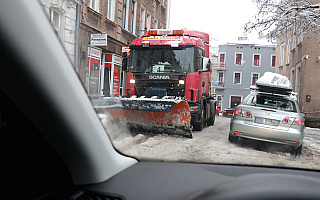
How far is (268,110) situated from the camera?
6.14m

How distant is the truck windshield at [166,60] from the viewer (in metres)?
8.62

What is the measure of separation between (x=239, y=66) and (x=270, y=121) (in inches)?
354

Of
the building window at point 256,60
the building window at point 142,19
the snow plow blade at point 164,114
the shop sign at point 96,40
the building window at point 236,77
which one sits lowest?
the snow plow blade at point 164,114

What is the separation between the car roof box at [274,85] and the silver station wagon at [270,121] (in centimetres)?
85

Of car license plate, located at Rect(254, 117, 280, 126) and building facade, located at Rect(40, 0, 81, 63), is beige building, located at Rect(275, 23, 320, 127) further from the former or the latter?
building facade, located at Rect(40, 0, 81, 63)

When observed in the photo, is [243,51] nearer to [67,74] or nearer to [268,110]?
[268,110]

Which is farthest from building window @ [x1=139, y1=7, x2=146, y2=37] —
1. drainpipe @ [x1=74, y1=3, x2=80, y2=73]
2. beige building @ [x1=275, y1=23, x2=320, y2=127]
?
beige building @ [x1=275, y1=23, x2=320, y2=127]

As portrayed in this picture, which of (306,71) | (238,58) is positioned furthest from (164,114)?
(306,71)

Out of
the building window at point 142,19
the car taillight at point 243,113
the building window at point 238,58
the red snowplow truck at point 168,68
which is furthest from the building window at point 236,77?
the car taillight at point 243,113

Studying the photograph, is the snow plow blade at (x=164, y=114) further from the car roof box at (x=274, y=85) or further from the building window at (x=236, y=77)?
the building window at (x=236, y=77)

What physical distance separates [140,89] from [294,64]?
622 inches

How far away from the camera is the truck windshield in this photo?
28.3ft

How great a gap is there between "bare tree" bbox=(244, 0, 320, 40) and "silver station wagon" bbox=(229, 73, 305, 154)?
5.04 meters

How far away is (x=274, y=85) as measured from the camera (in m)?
7.65
